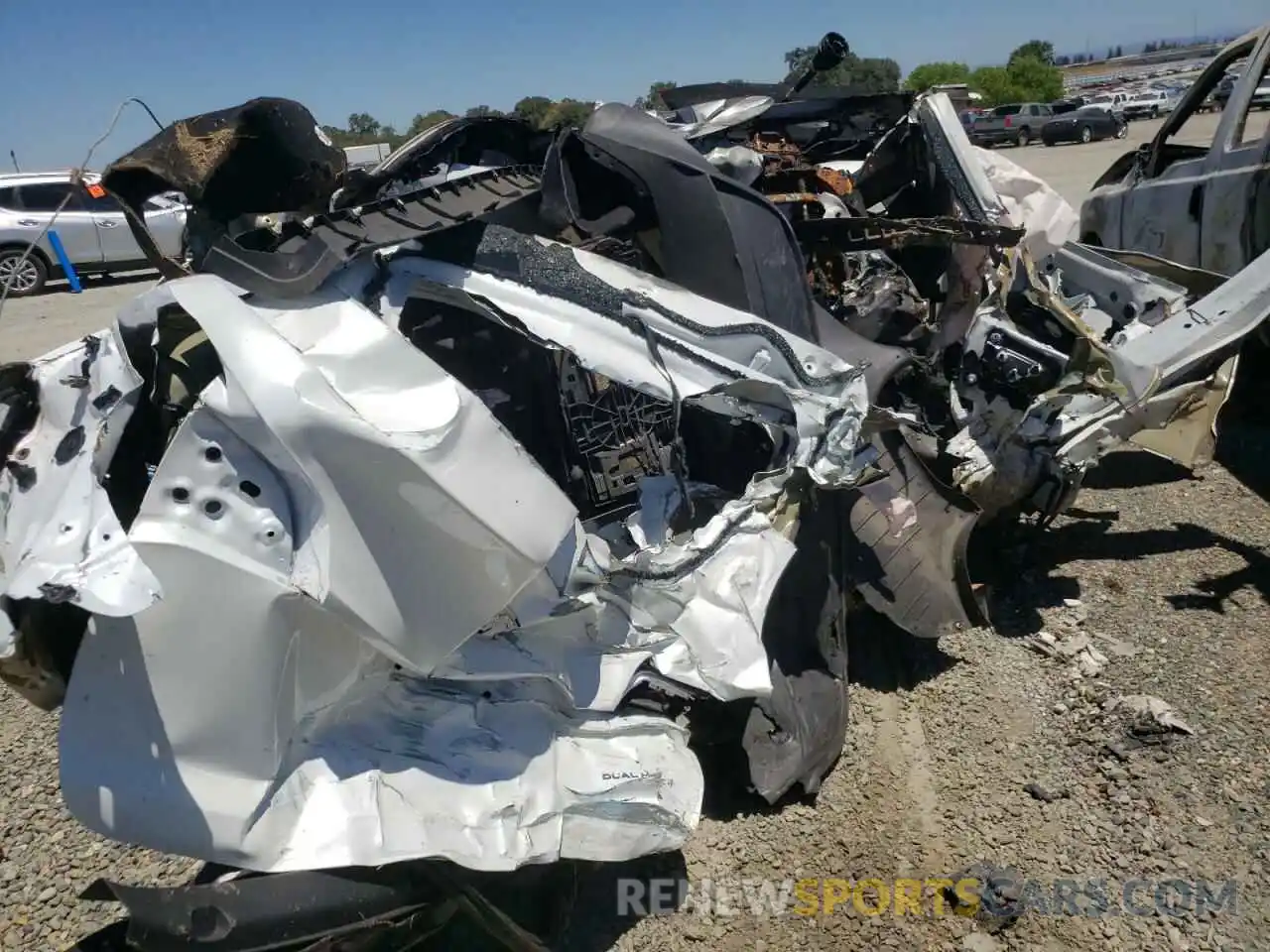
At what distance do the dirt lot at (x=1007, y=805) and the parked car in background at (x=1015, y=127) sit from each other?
2873cm

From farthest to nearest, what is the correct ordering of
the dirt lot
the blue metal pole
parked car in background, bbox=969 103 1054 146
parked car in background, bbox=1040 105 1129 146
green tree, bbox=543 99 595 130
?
parked car in background, bbox=969 103 1054 146 < parked car in background, bbox=1040 105 1129 146 < the blue metal pole < green tree, bbox=543 99 595 130 < the dirt lot

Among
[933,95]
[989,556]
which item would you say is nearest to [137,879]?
[989,556]

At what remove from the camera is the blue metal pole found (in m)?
12.5

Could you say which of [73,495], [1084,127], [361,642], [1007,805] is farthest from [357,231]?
[1084,127]

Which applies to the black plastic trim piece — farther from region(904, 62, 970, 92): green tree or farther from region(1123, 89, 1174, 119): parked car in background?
region(904, 62, 970, 92): green tree

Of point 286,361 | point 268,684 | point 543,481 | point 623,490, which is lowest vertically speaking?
point 623,490

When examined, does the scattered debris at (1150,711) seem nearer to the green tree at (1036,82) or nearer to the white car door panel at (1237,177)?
the white car door panel at (1237,177)

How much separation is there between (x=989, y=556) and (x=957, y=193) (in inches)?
59.1

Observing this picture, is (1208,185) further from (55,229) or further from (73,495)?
(55,229)

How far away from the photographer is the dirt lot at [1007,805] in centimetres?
222

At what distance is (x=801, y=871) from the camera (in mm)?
2398

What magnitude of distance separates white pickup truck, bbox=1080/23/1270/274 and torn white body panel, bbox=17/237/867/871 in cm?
376

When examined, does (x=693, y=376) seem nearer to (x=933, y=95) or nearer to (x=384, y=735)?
(x=384, y=735)

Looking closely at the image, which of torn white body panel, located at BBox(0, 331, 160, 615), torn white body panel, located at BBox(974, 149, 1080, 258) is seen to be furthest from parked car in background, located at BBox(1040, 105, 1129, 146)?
torn white body panel, located at BBox(0, 331, 160, 615)
